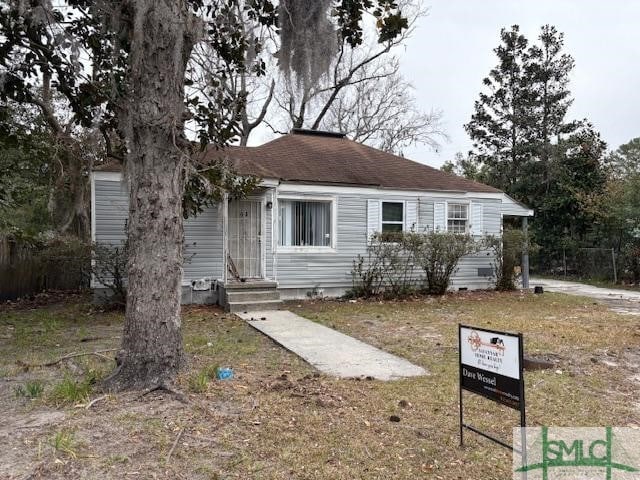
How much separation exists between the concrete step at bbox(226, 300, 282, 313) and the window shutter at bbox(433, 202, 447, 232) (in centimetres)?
557

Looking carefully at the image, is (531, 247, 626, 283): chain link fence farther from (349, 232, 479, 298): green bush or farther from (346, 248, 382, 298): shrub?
(346, 248, 382, 298): shrub

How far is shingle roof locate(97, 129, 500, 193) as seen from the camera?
12617 mm

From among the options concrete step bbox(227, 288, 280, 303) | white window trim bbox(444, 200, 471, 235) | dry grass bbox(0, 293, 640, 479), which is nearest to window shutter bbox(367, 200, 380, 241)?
white window trim bbox(444, 200, 471, 235)

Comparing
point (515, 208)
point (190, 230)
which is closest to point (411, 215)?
point (515, 208)

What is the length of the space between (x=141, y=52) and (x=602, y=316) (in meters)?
9.60

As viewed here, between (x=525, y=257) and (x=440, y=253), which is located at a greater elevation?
(x=440, y=253)

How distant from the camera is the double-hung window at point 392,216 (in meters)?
13.4

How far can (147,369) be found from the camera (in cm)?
444

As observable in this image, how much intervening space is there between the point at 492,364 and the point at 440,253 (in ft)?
32.0

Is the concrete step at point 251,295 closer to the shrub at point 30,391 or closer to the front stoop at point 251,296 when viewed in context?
the front stoop at point 251,296

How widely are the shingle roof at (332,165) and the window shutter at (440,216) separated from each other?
477mm

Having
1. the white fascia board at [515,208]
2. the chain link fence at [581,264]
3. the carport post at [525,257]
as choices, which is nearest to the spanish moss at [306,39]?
the carport post at [525,257]

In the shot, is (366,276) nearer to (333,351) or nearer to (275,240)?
(275,240)

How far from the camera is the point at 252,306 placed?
10578mm
